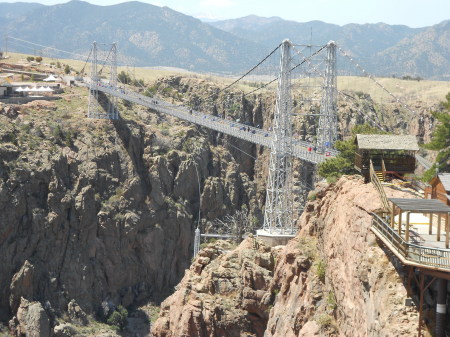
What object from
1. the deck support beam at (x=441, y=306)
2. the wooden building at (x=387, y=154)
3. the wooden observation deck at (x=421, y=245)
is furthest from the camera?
the wooden building at (x=387, y=154)

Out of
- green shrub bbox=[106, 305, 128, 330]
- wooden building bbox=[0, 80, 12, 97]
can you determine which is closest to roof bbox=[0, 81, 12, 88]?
wooden building bbox=[0, 80, 12, 97]

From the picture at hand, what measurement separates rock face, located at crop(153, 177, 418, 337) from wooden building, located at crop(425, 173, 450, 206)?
1010mm

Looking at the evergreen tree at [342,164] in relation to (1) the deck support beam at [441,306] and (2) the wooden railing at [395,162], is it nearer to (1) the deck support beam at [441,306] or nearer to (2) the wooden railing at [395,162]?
(2) the wooden railing at [395,162]

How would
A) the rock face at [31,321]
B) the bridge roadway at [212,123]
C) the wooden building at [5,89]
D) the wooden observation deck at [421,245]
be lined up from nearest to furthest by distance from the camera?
the wooden observation deck at [421,245], the rock face at [31,321], the bridge roadway at [212,123], the wooden building at [5,89]

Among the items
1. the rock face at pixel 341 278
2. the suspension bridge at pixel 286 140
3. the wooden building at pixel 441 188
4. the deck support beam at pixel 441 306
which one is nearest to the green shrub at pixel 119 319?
the suspension bridge at pixel 286 140

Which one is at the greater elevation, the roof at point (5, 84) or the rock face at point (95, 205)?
the roof at point (5, 84)

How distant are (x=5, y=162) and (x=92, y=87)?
634 inches

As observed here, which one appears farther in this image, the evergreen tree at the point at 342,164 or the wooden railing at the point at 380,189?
the evergreen tree at the point at 342,164

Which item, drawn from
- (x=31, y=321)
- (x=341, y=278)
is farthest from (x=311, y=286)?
(x=31, y=321)

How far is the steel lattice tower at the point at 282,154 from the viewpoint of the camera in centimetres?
4609

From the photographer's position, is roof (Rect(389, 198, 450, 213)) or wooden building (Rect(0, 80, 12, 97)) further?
wooden building (Rect(0, 80, 12, 97))

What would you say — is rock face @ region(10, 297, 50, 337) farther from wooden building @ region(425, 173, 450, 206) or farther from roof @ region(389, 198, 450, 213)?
roof @ region(389, 198, 450, 213)

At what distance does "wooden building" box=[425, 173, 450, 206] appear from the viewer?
62.5ft

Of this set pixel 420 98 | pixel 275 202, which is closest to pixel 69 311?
pixel 275 202
